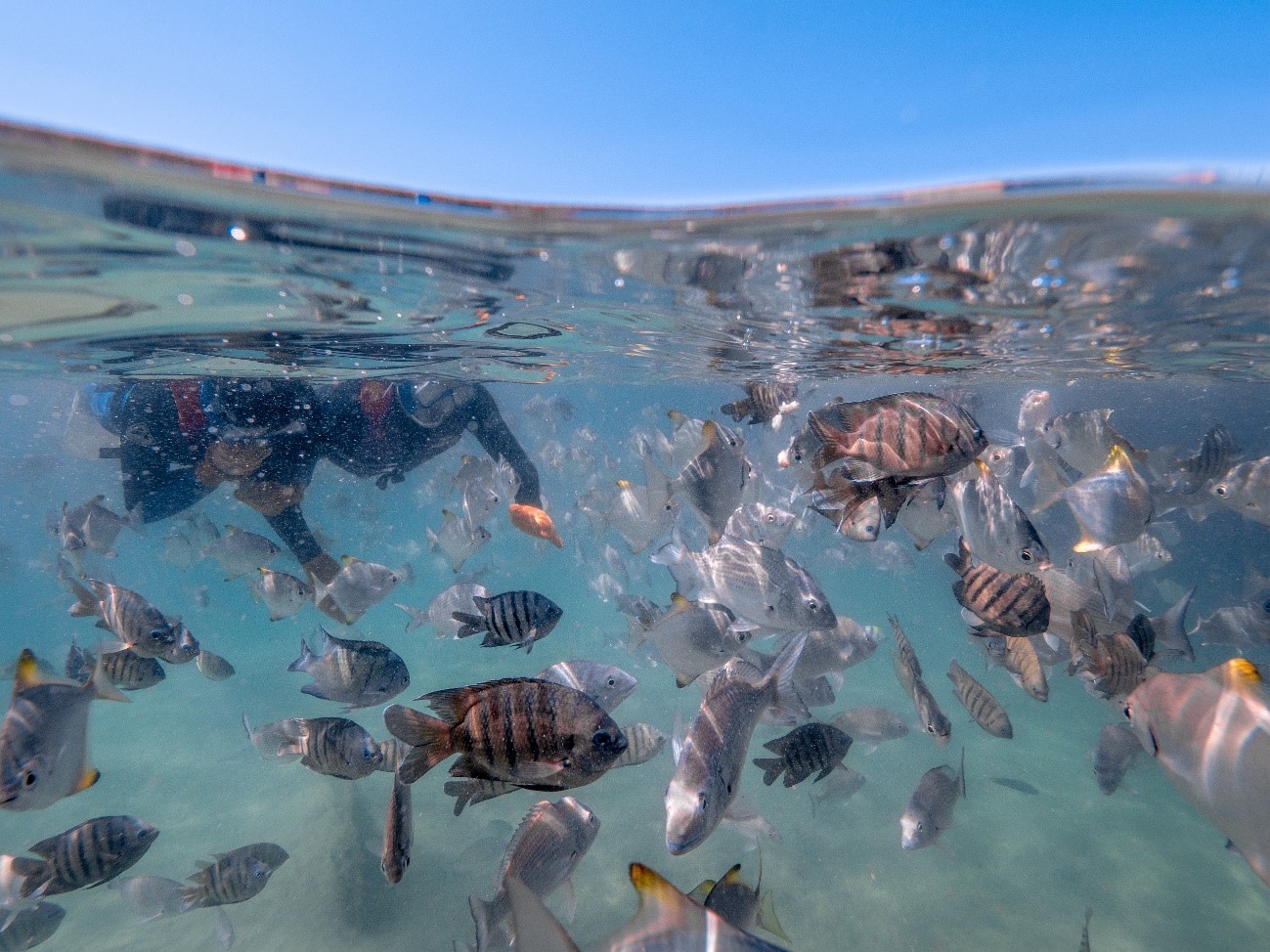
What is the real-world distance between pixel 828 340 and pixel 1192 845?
11.2m

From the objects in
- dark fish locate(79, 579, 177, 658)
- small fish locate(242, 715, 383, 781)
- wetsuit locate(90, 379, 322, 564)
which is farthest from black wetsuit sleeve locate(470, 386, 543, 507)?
small fish locate(242, 715, 383, 781)

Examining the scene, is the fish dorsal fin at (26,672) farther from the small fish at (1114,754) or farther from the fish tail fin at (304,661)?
the small fish at (1114,754)

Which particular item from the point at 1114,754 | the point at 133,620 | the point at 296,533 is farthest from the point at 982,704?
the point at 296,533

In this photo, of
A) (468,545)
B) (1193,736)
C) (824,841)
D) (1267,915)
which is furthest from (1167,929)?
(468,545)

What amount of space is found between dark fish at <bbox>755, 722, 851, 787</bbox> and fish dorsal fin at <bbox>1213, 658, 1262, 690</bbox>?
2.57 meters

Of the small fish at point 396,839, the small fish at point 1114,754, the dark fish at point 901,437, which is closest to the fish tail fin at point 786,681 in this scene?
the dark fish at point 901,437

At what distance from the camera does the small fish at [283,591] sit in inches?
283

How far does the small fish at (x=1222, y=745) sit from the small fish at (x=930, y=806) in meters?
3.82

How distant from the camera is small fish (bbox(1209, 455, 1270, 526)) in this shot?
7215 mm

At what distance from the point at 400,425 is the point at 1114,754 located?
11875mm

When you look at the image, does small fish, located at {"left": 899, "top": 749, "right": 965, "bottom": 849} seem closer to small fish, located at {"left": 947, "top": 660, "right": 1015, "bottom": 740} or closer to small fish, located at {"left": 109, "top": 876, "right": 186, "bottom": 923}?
small fish, located at {"left": 947, "top": 660, "right": 1015, "bottom": 740}

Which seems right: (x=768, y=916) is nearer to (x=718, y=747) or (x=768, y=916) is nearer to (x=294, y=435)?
(x=718, y=747)

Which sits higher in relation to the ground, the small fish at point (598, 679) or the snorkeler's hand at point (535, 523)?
the snorkeler's hand at point (535, 523)

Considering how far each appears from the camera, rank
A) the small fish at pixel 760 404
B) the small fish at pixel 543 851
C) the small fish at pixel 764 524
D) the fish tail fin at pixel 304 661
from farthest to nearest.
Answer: the small fish at pixel 764 524, the small fish at pixel 760 404, the fish tail fin at pixel 304 661, the small fish at pixel 543 851
